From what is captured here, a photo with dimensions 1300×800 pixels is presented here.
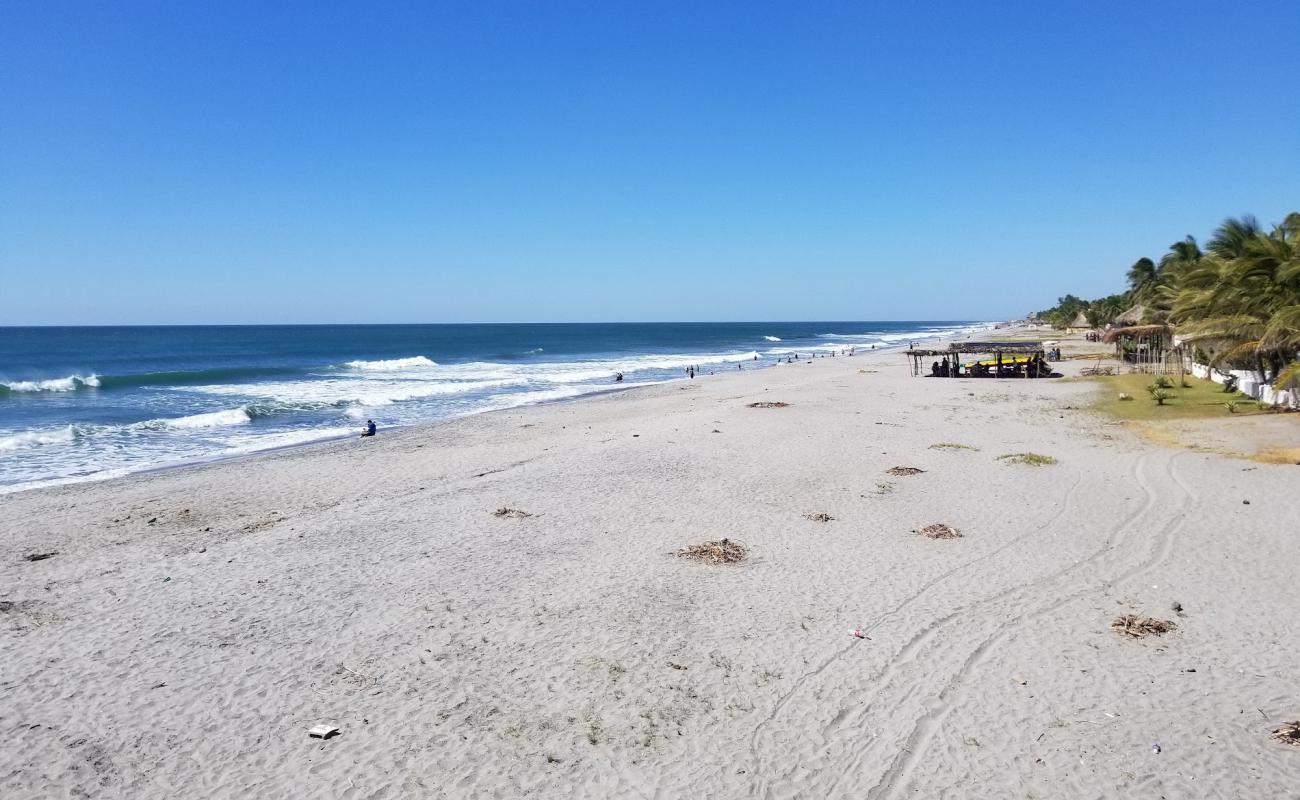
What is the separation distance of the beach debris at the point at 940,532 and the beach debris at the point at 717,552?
2839 millimetres

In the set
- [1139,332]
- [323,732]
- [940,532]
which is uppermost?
[1139,332]

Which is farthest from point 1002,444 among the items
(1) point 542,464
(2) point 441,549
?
(2) point 441,549

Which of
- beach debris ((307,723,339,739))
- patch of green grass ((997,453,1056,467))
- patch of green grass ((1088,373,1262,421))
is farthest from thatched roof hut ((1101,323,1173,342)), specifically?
beach debris ((307,723,339,739))

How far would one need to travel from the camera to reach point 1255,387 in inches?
929

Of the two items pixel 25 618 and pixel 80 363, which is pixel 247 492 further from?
pixel 80 363

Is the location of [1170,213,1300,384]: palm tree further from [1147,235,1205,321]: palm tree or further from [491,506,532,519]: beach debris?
[491,506,532,519]: beach debris

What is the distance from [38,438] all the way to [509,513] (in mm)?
20695

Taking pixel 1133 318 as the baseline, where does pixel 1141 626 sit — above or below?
below

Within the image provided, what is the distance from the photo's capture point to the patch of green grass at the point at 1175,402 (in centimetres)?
2194

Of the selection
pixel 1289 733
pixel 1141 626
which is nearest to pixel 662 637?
pixel 1141 626

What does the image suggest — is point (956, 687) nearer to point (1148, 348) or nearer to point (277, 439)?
point (277, 439)

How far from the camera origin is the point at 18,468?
19.2 m

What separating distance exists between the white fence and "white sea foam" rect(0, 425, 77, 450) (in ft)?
121

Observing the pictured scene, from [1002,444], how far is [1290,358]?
12032 mm
